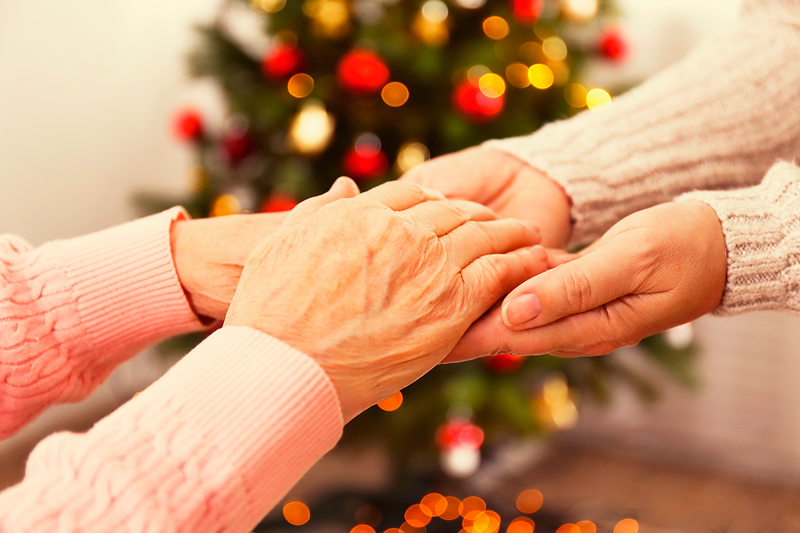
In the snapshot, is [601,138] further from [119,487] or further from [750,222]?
[119,487]

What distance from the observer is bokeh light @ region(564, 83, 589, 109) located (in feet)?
4.54

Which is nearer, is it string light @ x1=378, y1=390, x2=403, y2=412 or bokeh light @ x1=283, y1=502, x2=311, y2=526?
string light @ x1=378, y1=390, x2=403, y2=412

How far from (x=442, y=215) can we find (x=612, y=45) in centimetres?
102

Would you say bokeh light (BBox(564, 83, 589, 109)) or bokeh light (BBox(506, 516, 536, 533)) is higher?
bokeh light (BBox(564, 83, 589, 109))

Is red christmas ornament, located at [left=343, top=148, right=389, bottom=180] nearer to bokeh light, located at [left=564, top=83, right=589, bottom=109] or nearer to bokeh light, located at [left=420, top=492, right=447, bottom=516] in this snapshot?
bokeh light, located at [left=564, top=83, right=589, bottom=109]

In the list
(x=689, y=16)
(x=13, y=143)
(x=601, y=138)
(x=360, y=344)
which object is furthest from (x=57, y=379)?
(x=689, y=16)

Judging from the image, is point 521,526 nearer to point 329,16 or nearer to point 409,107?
point 409,107

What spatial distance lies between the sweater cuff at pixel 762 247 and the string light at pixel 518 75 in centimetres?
76

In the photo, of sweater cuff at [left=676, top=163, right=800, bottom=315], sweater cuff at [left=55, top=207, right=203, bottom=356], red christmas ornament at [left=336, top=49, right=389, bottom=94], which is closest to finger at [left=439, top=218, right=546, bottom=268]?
sweater cuff at [left=676, top=163, right=800, bottom=315]

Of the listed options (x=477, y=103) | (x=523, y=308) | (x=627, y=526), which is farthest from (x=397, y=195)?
(x=627, y=526)

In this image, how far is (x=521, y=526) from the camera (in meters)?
1.58

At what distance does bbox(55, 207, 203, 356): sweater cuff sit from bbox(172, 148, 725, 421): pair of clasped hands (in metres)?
0.02

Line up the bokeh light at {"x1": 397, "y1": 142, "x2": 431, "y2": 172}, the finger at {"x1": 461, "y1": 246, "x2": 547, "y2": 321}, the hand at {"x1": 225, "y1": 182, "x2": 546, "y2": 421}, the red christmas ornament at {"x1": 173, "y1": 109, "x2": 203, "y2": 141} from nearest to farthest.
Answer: the hand at {"x1": 225, "y1": 182, "x2": 546, "y2": 421}, the finger at {"x1": 461, "y1": 246, "x2": 547, "y2": 321}, the bokeh light at {"x1": 397, "y1": 142, "x2": 431, "y2": 172}, the red christmas ornament at {"x1": 173, "y1": 109, "x2": 203, "y2": 141}

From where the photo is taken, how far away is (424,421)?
4.75 feet
